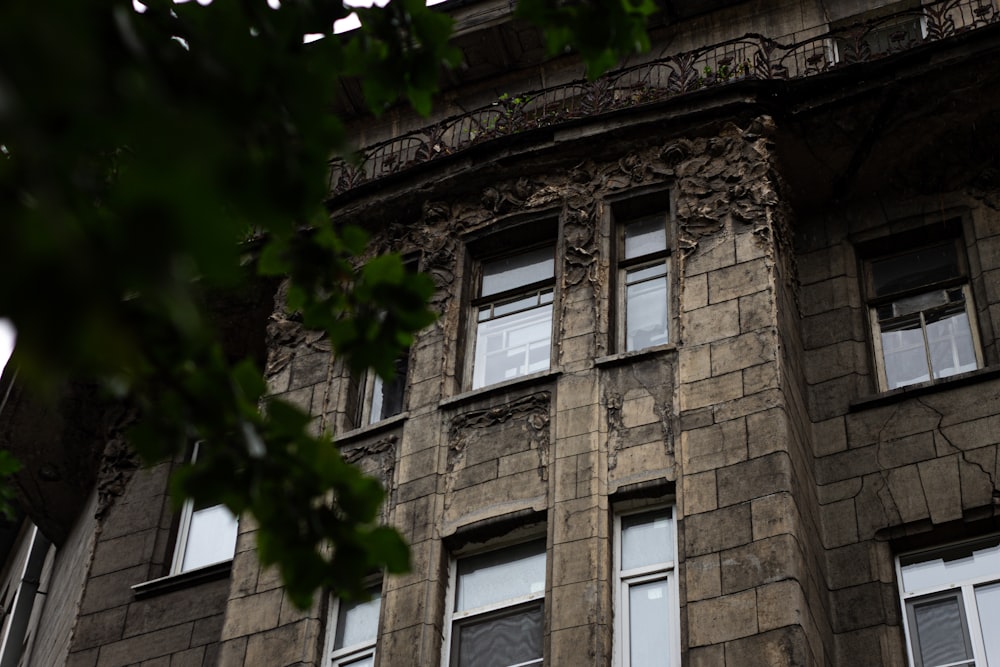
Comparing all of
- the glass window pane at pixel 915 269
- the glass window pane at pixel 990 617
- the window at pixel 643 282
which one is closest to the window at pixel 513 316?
the window at pixel 643 282

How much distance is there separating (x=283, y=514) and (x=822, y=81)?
12.5m

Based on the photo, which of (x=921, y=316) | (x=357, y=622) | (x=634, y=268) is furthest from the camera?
(x=634, y=268)

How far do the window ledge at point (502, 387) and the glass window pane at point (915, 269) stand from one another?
423cm

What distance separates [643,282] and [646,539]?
3.59m

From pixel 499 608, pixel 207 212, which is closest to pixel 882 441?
pixel 499 608

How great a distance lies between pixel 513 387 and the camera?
16.4 m

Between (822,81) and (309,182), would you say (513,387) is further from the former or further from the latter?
(309,182)

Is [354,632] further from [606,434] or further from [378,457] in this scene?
[606,434]

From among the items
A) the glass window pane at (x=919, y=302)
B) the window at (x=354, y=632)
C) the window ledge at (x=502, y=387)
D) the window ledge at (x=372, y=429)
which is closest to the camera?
the window at (x=354, y=632)

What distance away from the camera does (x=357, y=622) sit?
622 inches

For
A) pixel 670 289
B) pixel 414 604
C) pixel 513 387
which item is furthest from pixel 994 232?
pixel 414 604

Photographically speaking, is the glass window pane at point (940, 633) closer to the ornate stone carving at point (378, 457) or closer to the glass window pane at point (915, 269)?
the glass window pane at point (915, 269)

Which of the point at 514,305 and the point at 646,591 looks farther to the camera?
the point at 514,305

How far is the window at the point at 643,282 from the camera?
16812 millimetres
